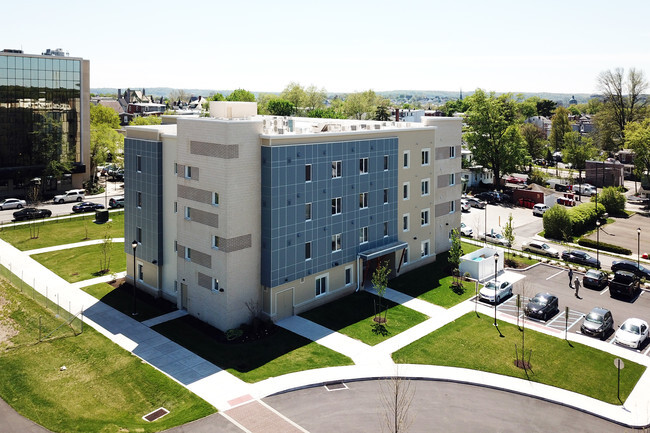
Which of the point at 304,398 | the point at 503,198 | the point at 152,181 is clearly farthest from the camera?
the point at 503,198

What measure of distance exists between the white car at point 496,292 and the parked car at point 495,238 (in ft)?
54.9

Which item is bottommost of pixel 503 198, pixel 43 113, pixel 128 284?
pixel 128 284

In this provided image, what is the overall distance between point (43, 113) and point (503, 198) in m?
73.8

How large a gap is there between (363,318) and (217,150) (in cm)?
1615

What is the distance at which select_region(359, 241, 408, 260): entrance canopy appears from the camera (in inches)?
1708

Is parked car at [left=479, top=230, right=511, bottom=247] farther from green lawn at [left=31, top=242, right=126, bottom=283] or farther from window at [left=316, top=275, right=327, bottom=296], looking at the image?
green lawn at [left=31, top=242, right=126, bottom=283]

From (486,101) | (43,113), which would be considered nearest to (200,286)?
(43,113)

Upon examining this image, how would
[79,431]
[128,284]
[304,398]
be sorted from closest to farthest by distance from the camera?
[79,431]
[304,398]
[128,284]

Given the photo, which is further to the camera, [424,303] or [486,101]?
[486,101]

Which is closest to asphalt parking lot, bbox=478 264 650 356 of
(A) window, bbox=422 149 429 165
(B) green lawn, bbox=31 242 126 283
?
(A) window, bbox=422 149 429 165

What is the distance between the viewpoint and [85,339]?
34625 mm

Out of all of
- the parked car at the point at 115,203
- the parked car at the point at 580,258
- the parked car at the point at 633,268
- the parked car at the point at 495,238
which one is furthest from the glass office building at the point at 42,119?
the parked car at the point at 633,268

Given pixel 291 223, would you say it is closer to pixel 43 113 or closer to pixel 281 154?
pixel 281 154

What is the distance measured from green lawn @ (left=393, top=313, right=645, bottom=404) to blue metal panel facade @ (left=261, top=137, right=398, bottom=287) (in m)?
A: 9.94
